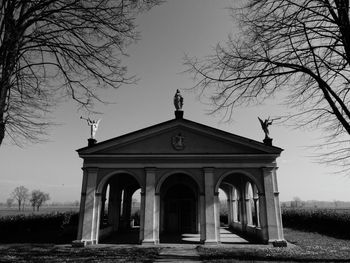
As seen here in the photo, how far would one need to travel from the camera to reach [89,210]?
15180 mm

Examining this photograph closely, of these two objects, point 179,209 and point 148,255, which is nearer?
point 148,255

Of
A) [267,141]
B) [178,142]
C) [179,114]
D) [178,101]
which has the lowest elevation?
[178,142]

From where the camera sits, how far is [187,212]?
2128cm

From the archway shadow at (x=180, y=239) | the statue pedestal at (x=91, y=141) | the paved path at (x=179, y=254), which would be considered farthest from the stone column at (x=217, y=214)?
the statue pedestal at (x=91, y=141)

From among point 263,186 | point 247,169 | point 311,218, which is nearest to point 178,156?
point 247,169

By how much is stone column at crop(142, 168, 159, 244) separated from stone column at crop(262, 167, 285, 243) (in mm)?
6339

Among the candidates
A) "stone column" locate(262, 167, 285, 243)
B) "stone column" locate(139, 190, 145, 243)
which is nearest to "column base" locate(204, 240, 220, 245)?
A: "stone column" locate(262, 167, 285, 243)

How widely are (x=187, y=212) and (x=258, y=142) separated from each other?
355 inches

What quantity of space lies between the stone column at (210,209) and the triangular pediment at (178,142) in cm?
143

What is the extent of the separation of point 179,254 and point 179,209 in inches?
356

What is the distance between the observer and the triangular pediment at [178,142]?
15.9 m

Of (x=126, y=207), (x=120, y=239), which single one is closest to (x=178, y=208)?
(x=126, y=207)

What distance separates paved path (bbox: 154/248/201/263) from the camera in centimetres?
1105

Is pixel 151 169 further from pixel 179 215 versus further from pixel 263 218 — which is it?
pixel 179 215
